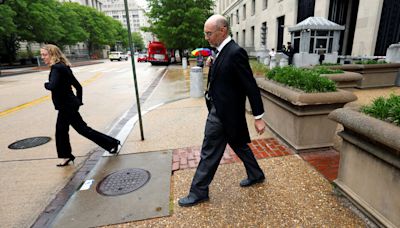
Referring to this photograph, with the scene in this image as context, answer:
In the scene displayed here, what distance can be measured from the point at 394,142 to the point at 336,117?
795mm

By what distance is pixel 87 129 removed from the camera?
3.95 meters

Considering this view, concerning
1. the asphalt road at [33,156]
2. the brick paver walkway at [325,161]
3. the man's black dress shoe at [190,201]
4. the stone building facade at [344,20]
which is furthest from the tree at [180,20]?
the man's black dress shoe at [190,201]

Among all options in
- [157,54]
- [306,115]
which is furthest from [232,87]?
[157,54]

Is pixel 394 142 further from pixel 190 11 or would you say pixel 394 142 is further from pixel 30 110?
pixel 190 11

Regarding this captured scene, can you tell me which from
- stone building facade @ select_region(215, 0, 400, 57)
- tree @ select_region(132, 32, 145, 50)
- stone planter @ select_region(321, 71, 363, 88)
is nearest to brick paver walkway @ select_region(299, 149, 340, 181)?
stone planter @ select_region(321, 71, 363, 88)

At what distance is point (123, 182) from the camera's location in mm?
3361

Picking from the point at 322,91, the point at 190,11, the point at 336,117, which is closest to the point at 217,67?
the point at 336,117

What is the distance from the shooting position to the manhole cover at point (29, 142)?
4.98 meters

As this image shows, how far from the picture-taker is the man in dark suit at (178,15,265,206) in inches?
94.0

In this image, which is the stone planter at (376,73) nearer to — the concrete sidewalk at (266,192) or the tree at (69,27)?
the concrete sidewalk at (266,192)

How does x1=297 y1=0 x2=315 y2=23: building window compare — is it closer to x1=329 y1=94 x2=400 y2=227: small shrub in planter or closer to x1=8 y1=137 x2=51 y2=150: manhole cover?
x1=329 y1=94 x2=400 y2=227: small shrub in planter

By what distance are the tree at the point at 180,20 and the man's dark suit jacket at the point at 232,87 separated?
2582 cm

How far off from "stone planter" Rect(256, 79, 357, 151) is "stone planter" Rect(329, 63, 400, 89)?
5.56 meters

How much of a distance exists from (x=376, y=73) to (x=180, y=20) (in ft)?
74.5
